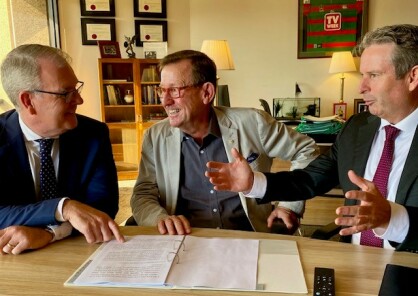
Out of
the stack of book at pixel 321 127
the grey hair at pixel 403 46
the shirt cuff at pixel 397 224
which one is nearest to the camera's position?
the shirt cuff at pixel 397 224

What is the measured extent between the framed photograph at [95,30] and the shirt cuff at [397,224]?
15.4 ft

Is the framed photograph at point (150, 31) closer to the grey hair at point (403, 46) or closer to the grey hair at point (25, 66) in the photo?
the grey hair at point (25, 66)

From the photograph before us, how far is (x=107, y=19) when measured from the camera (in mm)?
4961

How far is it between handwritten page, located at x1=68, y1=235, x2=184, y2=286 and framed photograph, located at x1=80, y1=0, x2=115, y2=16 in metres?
4.40

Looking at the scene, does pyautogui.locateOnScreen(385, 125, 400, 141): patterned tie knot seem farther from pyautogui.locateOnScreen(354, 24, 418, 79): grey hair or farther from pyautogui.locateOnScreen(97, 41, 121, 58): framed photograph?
pyautogui.locateOnScreen(97, 41, 121, 58): framed photograph

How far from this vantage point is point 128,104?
497cm

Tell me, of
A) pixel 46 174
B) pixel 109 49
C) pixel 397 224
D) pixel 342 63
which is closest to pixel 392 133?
pixel 397 224

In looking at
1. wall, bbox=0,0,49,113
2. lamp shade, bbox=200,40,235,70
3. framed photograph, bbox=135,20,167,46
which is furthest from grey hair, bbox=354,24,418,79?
framed photograph, bbox=135,20,167,46

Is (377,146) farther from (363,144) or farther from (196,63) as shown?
(196,63)

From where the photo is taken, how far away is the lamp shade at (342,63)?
4.58 meters

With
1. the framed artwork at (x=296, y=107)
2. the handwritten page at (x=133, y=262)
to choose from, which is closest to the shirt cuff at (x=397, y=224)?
the handwritten page at (x=133, y=262)

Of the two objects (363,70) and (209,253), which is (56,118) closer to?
(209,253)

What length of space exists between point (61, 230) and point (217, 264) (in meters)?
0.56

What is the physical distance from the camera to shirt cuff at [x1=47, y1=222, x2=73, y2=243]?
47.7 inches
